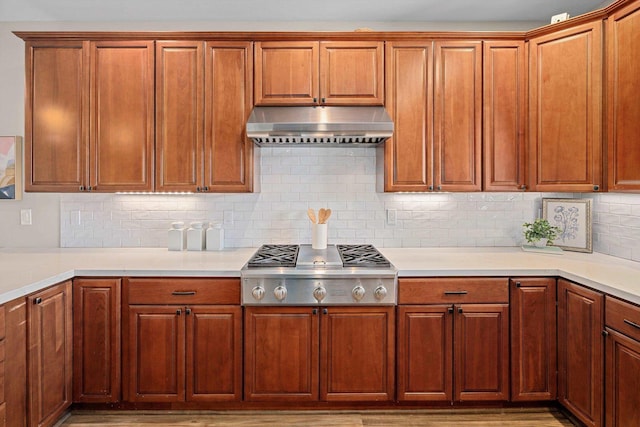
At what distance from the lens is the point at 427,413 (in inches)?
94.9

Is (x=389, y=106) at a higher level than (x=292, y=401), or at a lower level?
higher

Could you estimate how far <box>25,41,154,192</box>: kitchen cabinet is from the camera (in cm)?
267

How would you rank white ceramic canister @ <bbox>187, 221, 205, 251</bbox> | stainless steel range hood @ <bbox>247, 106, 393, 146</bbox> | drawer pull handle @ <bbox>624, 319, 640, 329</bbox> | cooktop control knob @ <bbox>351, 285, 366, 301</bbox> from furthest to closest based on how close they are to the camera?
1. white ceramic canister @ <bbox>187, 221, 205, 251</bbox>
2. stainless steel range hood @ <bbox>247, 106, 393, 146</bbox>
3. cooktop control knob @ <bbox>351, 285, 366, 301</bbox>
4. drawer pull handle @ <bbox>624, 319, 640, 329</bbox>

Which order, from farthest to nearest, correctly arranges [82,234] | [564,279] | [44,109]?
[82,234] → [44,109] → [564,279]

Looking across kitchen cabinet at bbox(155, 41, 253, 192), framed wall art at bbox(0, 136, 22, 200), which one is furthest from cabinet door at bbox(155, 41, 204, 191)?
framed wall art at bbox(0, 136, 22, 200)

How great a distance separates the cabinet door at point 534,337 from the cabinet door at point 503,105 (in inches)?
30.2

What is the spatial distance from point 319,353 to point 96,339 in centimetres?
128

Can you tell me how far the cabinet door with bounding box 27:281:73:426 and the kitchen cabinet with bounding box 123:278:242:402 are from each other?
0.30 m

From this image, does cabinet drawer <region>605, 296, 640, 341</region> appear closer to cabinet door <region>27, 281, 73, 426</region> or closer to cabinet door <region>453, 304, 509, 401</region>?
cabinet door <region>453, 304, 509, 401</region>

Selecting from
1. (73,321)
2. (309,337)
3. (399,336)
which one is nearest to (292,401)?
(309,337)

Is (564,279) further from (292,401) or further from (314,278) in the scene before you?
(292,401)

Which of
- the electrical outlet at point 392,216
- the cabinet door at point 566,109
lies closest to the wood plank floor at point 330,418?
the electrical outlet at point 392,216

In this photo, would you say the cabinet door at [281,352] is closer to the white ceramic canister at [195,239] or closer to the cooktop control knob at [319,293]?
the cooktop control knob at [319,293]

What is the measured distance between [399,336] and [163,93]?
2.16 m
